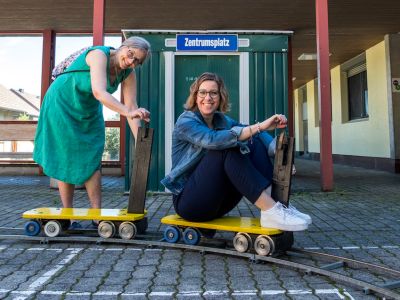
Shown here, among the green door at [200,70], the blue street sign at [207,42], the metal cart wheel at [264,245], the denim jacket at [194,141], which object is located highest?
the blue street sign at [207,42]

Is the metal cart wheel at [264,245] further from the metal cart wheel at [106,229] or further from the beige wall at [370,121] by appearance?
the beige wall at [370,121]

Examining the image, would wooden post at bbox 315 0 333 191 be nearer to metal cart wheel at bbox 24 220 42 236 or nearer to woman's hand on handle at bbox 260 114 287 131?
woman's hand on handle at bbox 260 114 287 131

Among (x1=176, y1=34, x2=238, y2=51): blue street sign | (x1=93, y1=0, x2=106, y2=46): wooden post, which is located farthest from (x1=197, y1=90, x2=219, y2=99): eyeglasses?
(x1=93, y1=0, x2=106, y2=46): wooden post

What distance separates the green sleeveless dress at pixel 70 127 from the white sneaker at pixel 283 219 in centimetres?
160

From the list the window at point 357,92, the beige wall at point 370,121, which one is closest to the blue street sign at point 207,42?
the beige wall at point 370,121

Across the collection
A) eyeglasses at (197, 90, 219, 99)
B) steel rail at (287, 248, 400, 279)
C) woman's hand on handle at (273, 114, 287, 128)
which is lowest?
steel rail at (287, 248, 400, 279)

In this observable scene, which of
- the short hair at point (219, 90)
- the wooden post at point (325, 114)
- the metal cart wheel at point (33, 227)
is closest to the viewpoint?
the short hair at point (219, 90)

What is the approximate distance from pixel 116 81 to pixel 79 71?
30 cm

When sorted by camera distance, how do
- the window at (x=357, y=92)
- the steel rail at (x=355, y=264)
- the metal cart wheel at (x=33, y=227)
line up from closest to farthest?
1. the steel rail at (x=355, y=264)
2. the metal cart wheel at (x=33, y=227)
3. the window at (x=357, y=92)

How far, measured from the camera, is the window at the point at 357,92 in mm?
12328

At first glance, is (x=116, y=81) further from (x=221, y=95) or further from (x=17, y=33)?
(x=17, y=33)

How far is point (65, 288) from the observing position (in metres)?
2.17

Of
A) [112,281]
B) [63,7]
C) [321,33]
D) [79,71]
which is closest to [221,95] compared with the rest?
[79,71]

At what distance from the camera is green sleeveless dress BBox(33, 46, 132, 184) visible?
3150mm
